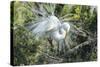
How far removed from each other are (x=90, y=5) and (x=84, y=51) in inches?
21.9

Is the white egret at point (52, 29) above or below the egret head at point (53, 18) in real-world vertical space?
below

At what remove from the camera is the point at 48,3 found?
231 centimetres

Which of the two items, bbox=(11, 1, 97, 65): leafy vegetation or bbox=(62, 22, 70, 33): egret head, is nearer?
bbox=(11, 1, 97, 65): leafy vegetation

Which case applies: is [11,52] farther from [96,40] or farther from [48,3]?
[96,40]

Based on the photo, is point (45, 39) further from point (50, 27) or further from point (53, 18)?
point (53, 18)

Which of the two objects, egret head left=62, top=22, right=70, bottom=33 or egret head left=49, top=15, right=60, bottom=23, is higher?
egret head left=49, top=15, right=60, bottom=23

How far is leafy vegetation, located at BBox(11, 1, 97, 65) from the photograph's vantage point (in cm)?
218

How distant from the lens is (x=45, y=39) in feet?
7.50

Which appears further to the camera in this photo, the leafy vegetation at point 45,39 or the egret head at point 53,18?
the egret head at point 53,18

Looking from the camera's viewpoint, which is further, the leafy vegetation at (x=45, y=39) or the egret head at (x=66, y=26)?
the egret head at (x=66, y=26)

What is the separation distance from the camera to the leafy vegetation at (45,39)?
2182mm

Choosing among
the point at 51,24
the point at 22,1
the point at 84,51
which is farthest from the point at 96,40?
the point at 22,1

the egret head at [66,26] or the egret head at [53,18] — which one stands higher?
the egret head at [53,18]

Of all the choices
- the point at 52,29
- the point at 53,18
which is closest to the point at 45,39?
the point at 52,29
